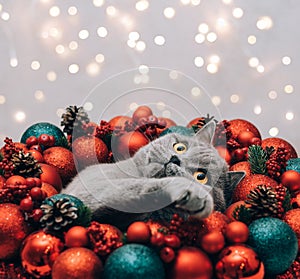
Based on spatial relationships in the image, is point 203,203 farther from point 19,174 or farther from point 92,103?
point 92,103

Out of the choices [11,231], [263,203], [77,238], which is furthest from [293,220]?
[11,231]

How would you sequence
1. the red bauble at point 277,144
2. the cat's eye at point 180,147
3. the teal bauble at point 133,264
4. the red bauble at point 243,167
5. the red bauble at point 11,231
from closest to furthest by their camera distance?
the teal bauble at point 133,264
the red bauble at point 11,231
the cat's eye at point 180,147
the red bauble at point 243,167
the red bauble at point 277,144

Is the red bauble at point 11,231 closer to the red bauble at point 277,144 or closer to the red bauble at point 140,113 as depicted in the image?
the red bauble at point 140,113

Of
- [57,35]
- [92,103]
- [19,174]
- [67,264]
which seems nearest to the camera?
[67,264]

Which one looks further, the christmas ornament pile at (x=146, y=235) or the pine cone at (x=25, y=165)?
the pine cone at (x=25, y=165)

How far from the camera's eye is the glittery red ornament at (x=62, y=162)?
4.46 feet

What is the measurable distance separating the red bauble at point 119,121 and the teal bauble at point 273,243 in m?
0.52

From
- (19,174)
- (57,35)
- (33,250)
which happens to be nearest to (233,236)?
(33,250)

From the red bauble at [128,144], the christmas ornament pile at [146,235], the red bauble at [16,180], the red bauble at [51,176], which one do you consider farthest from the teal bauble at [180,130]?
the red bauble at [16,180]

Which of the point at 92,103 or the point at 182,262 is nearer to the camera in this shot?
the point at 182,262

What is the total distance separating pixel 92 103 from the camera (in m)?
1.45

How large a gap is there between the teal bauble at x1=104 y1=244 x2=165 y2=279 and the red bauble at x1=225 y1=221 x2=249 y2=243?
0.43 feet

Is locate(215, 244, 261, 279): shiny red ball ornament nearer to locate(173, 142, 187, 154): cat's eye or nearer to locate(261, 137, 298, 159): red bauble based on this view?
locate(173, 142, 187, 154): cat's eye

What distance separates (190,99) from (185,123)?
6 cm
